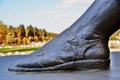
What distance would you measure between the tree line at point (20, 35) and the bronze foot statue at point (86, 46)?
46.2 ft

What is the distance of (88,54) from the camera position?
81.7 inches

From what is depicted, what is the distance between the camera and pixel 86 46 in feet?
6.86

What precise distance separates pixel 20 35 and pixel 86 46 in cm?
1474

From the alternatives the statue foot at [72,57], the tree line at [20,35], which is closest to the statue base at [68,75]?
the statue foot at [72,57]

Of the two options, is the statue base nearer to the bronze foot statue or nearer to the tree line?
the bronze foot statue

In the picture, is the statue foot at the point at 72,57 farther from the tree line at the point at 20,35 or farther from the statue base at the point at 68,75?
the tree line at the point at 20,35

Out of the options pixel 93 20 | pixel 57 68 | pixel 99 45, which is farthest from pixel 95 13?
pixel 57 68

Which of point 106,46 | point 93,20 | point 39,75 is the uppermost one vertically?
point 93,20

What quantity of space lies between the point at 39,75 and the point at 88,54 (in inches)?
12.6

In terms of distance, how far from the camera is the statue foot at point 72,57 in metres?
2.07

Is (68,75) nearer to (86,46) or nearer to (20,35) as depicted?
(86,46)

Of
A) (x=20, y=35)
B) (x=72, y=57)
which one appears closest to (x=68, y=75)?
(x=72, y=57)

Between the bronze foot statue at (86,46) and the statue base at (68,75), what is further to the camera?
the bronze foot statue at (86,46)

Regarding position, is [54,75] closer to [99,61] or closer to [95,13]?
[99,61]
